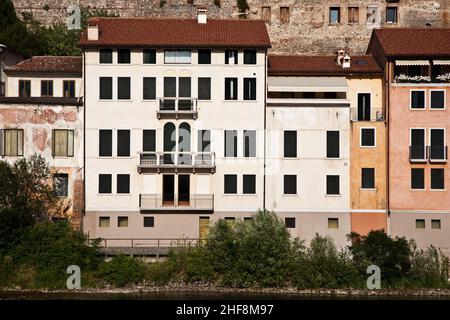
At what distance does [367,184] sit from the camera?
222 feet

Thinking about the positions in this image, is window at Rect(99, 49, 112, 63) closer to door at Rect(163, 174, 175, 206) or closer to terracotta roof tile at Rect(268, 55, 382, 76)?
door at Rect(163, 174, 175, 206)

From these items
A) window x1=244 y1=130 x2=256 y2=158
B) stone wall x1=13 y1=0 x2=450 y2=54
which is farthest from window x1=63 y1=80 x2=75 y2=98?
stone wall x1=13 y1=0 x2=450 y2=54

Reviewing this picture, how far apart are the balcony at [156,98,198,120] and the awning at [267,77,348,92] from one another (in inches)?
178

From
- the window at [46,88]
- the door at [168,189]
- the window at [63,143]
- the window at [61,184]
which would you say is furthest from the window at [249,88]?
the window at [46,88]

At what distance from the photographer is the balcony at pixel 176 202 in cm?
6656

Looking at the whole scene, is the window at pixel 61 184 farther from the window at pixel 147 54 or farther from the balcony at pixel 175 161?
the window at pixel 147 54

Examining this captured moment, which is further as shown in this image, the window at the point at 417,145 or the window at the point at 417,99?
the window at the point at 417,99

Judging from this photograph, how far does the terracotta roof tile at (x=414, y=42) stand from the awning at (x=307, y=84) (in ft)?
10.1

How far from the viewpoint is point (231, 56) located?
67.8 metres

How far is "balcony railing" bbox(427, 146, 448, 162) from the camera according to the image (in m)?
66.9

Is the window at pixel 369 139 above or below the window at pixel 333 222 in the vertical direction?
above

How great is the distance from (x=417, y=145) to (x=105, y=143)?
16.7 m

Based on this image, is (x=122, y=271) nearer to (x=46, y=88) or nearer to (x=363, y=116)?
(x=46, y=88)

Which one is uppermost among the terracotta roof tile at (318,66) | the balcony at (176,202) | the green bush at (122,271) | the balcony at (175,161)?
the terracotta roof tile at (318,66)
